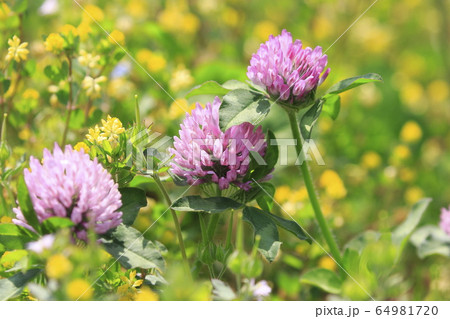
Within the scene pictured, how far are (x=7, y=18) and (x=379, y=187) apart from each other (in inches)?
59.3

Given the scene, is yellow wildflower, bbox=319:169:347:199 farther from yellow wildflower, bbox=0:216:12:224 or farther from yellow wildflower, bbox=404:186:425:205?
yellow wildflower, bbox=0:216:12:224

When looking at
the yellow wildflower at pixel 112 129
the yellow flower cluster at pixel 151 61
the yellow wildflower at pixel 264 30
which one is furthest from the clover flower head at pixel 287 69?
the yellow wildflower at pixel 264 30

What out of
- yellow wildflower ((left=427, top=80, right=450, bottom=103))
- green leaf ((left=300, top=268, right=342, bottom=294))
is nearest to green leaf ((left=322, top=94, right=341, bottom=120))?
green leaf ((left=300, top=268, right=342, bottom=294))

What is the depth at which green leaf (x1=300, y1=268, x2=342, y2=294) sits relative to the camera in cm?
125

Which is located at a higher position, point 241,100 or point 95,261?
point 241,100

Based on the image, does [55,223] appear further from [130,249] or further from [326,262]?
[326,262]

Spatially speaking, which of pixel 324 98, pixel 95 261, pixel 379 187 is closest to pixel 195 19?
pixel 379 187

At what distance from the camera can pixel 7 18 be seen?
148cm

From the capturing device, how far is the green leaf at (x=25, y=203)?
90 centimetres

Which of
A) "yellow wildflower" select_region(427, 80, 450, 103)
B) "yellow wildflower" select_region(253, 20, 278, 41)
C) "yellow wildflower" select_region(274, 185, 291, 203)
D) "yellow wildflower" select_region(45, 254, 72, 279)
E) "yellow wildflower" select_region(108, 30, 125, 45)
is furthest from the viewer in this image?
"yellow wildflower" select_region(427, 80, 450, 103)

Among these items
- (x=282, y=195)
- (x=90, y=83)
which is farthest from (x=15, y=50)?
(x=282, y=195)

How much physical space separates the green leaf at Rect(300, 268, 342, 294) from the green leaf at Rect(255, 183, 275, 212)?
0.21 m

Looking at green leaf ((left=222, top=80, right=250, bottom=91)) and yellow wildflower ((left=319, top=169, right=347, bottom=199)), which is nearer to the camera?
green leaf ((left=222, top=80, right=250, bottom=91))
